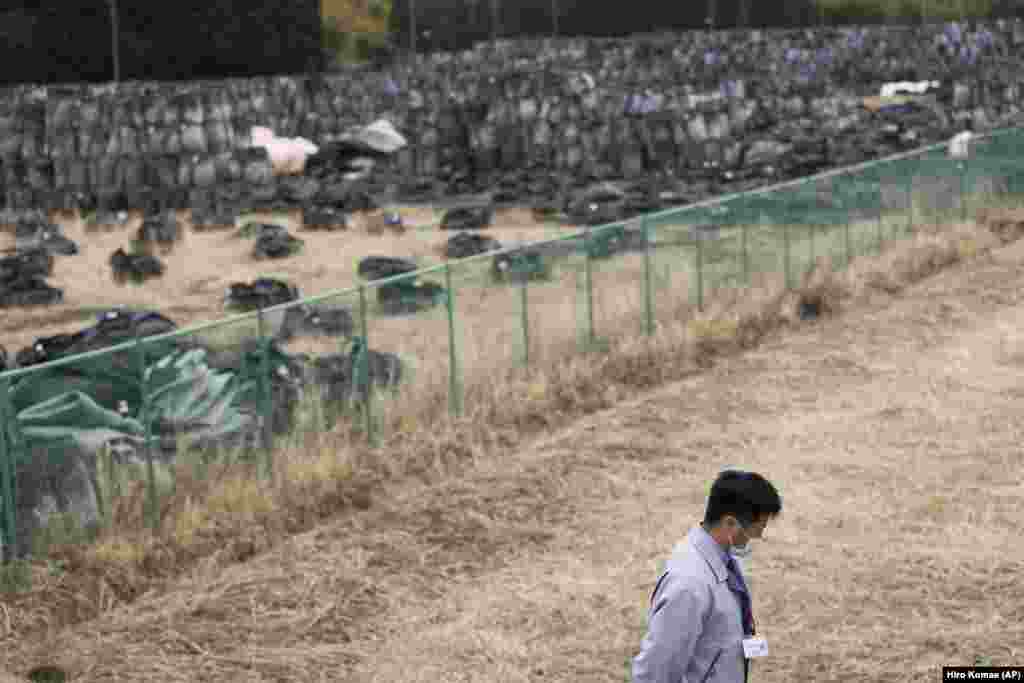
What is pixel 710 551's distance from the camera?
705 centimetres

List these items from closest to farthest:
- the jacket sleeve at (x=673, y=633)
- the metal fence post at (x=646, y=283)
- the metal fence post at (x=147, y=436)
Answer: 1. the jacket sleeve at (x=673, y=633)
2. the metal fence post at (x=147, y=436)
3. the metal fence post at (x=646, y=283)

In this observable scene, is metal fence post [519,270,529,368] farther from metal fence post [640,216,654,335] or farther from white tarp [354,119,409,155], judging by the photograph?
white tarp [354,119,409,155]

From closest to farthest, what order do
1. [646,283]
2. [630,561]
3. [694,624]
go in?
[694,624], [630,561], [646,283]

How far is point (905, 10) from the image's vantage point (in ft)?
253

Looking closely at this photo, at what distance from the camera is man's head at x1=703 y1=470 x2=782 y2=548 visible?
7.05 meters

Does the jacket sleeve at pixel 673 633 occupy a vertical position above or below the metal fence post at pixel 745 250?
above


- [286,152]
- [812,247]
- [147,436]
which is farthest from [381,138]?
[147,436]

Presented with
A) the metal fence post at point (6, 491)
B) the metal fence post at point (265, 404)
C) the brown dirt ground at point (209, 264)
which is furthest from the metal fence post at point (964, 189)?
the metal fence post at point (6, 491)

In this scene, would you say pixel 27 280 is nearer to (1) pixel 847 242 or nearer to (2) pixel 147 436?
(1) pixel 847 242

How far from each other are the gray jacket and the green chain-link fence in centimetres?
775

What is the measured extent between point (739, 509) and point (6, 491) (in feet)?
25.9

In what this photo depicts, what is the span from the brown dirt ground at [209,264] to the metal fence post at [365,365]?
9.39 m

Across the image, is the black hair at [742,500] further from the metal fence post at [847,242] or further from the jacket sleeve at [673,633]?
the metal fence post at [847,242]

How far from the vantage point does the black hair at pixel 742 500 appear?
7.05 meters
